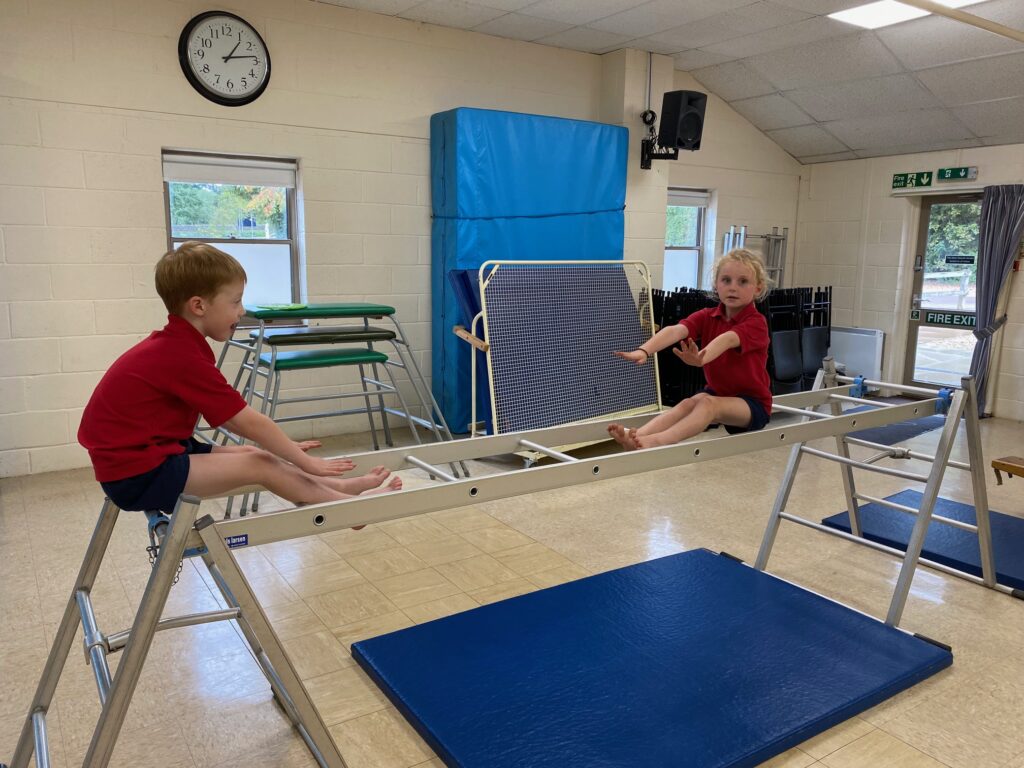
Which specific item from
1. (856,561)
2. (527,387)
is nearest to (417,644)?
(856,561)

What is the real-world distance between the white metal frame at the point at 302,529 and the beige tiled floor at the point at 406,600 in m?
0.22

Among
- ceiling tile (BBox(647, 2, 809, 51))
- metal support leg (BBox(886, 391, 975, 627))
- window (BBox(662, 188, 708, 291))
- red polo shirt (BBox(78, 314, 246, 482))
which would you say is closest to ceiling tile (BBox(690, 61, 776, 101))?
ceiling tile (BBox(647, 2, 809, 51))

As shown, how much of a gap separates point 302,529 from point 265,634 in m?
0.22

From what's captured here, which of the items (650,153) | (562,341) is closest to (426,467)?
(562,341)

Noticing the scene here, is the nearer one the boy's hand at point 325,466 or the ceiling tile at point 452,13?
the boy's hand at point 325,466

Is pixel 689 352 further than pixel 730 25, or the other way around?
pixel 730 25

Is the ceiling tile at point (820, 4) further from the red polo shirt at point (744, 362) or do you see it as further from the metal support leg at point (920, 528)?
the metal support leg at point (920, 528)

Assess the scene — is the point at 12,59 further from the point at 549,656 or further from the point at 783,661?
the point at 783,661

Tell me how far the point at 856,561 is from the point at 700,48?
14.3ft

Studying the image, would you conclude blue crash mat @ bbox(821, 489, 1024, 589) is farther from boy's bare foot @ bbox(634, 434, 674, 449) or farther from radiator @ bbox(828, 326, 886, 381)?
radiator @ bbox(828, 326, 886, 381)

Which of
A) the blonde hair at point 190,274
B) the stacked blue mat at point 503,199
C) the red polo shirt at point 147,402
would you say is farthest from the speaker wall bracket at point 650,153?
the red polo shirt at point 147,402

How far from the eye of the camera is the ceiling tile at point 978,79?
550cm

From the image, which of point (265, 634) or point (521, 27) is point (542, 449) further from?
point (521, 27)

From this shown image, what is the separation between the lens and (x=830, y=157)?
7.71 meters
